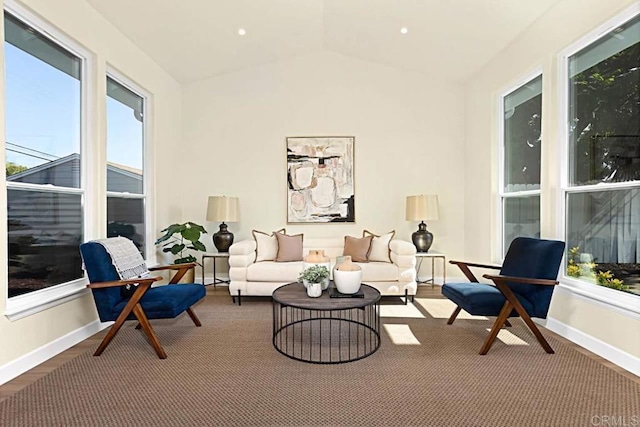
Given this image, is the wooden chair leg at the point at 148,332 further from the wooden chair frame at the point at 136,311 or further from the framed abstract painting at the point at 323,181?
the framed abstract painting at the point at 323,181

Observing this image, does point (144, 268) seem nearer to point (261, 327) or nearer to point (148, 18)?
point (261, 327)

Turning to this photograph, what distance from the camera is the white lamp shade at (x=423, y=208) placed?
517 centimetres

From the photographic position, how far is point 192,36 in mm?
4438

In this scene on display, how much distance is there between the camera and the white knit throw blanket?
10.3 feet

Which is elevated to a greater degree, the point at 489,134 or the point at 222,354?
the point at 489,134

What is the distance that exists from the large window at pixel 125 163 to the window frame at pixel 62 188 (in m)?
0.46

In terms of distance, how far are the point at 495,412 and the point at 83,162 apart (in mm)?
3924

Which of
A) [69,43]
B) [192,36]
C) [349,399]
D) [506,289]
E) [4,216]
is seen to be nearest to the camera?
[349,399]

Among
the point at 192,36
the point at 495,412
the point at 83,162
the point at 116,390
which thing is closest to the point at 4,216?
the point at 83,162

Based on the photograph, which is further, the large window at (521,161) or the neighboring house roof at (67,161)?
the large window at (521,161)

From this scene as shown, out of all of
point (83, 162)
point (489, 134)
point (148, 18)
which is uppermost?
point (148, 18)

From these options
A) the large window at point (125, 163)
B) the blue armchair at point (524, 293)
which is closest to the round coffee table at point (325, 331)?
the blue armchair at point (524, 293)

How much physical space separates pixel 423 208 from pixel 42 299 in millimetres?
4352

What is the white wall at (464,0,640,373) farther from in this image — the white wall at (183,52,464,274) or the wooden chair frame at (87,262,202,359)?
the wooden chair frame at (87,262,202,359)
